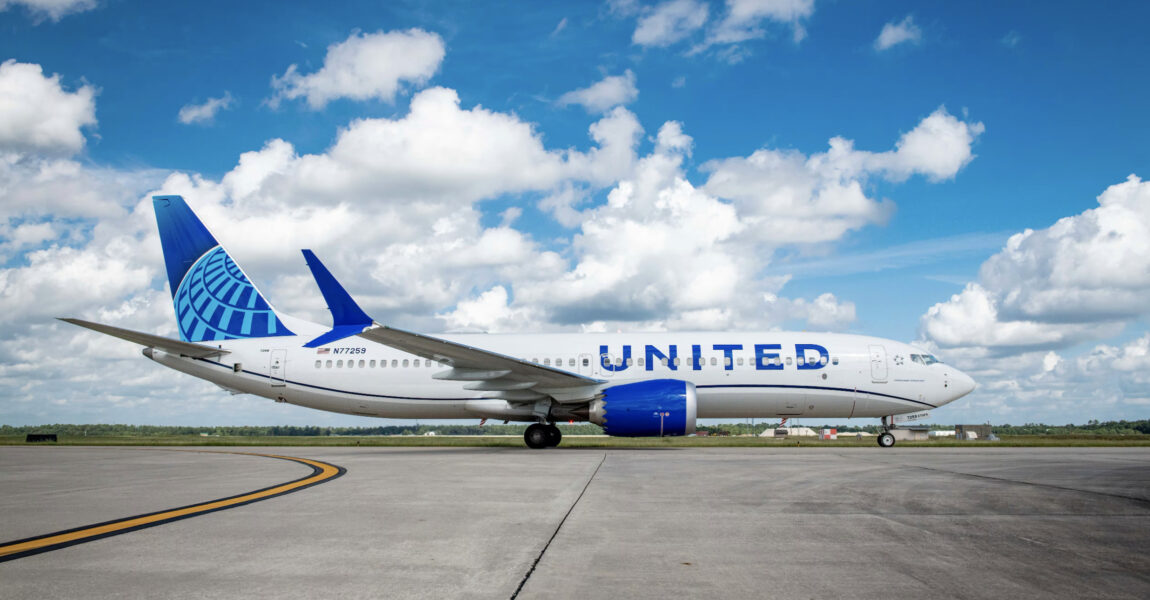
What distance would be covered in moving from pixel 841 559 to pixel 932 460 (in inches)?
475

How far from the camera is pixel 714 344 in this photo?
830 inches

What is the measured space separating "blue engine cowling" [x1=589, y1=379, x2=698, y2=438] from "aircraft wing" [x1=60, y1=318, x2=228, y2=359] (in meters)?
12.5

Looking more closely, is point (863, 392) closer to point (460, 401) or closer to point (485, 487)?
point (460, 401)

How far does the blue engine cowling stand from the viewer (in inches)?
718

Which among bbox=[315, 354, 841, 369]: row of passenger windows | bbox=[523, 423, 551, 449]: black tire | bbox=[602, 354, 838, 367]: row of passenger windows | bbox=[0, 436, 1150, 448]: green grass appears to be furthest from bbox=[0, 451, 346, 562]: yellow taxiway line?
Result: bbox=[0, 436, 1150, 448]: green grass

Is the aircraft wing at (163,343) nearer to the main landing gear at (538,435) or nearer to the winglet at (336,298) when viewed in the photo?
the winglet at (336,298)

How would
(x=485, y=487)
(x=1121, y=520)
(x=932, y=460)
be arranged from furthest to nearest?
(x=932, y=460) → (x=485, y=487) → (x=1121, y=520)

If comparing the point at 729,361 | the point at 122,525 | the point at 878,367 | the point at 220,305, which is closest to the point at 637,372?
the point at 729,361

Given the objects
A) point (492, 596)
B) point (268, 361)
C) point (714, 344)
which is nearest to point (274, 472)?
point (492, 596)

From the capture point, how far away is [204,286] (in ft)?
74.4

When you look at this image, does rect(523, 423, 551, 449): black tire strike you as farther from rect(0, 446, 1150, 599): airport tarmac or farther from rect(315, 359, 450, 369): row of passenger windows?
rect(0, 446, 1150, 599): airport tarmac

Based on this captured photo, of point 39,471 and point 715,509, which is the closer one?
point 715,509

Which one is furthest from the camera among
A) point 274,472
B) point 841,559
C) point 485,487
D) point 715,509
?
point 274,472

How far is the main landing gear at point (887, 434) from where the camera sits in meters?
21.7
